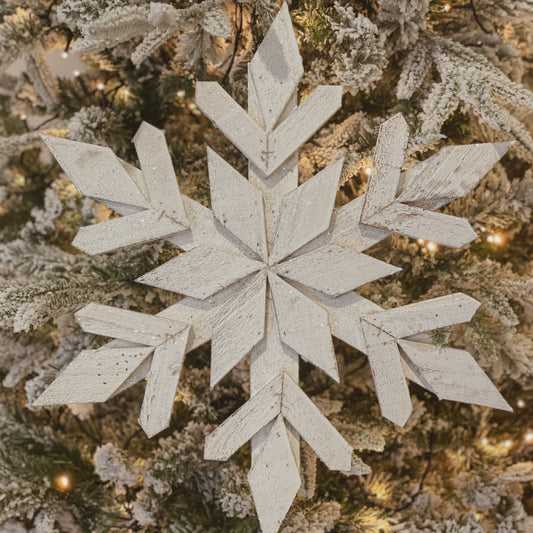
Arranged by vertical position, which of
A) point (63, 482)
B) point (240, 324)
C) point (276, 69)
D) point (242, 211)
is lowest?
point (63, 482)

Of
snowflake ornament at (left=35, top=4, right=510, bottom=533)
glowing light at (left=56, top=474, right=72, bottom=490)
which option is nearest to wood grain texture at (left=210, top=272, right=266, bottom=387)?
snowflake ornament at (left=35, top=4, right=510, bottom=533)

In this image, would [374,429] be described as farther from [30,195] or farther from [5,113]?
[5,113]

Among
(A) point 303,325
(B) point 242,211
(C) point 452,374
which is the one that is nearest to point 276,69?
(B) point 242,211

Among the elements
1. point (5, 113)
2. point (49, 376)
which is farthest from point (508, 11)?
point (5, 113)

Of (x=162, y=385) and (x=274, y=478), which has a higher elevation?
(x=162, y=385)

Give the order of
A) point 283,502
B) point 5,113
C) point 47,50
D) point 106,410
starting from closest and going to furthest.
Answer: point 283,502
point 47,50
point 106,410
point 5,113

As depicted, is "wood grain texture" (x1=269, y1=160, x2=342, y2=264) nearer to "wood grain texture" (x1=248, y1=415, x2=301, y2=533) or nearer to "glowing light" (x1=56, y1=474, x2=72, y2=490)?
"wood grain texture" (x1=248, y1=415, x2=301, y2=533)

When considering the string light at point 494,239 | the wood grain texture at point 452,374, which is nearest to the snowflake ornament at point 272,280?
the wood grain texture at point 452,374

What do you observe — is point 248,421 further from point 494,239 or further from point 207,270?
point 494,239
